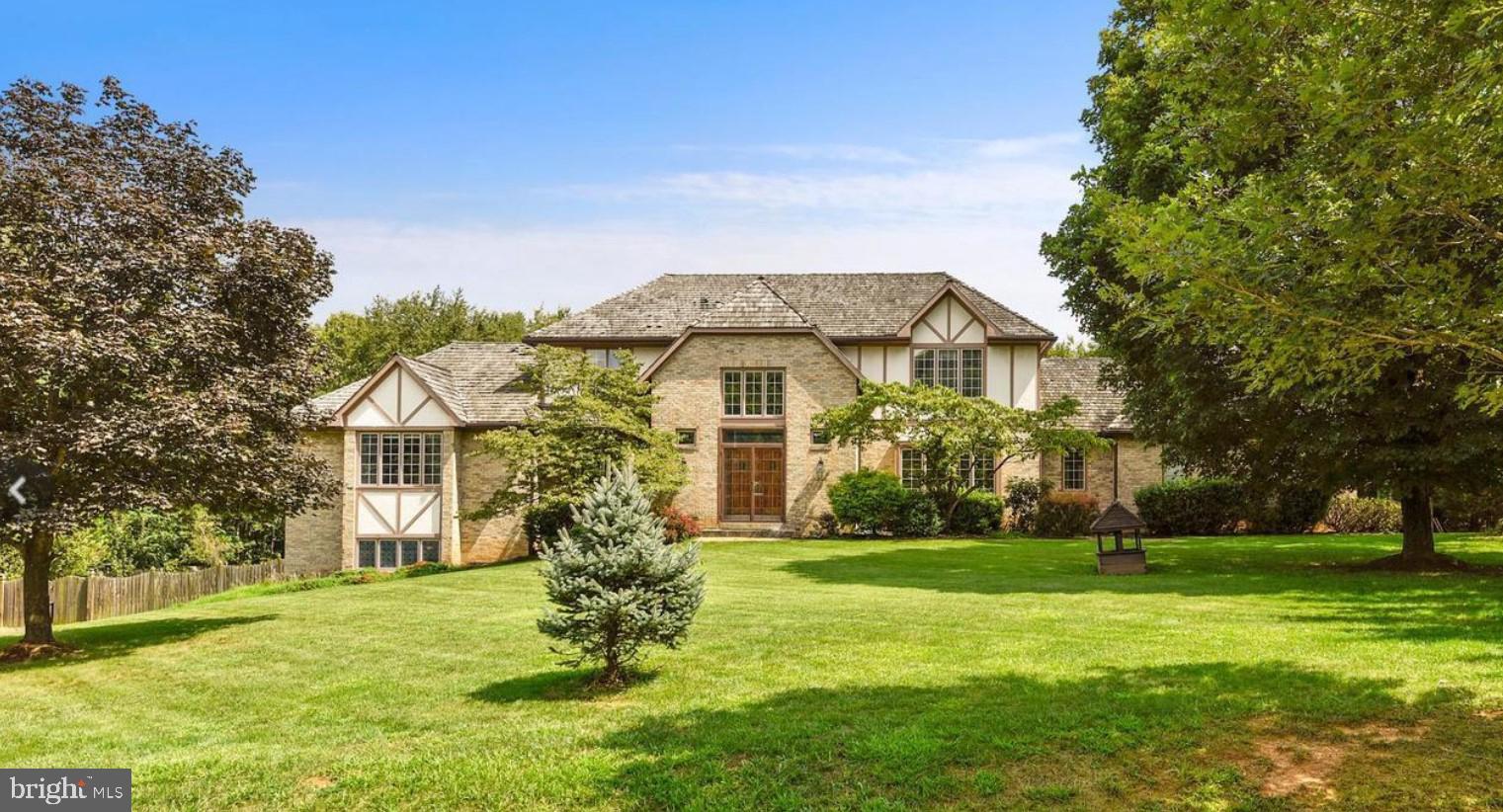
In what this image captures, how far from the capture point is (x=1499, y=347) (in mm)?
7242

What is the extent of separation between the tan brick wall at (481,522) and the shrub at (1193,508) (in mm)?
20269

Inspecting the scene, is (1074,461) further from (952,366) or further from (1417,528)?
(1417,528)

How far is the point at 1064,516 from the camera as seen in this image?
3025 centimetres

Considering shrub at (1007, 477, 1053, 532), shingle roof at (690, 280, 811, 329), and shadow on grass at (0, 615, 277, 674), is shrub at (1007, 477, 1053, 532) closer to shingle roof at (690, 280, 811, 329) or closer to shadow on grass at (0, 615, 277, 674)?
shingle roof at (690, 280, 811, 329)

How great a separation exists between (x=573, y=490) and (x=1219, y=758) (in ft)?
67.5

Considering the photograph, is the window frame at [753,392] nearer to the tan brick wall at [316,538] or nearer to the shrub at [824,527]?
the shrub at [824,527]

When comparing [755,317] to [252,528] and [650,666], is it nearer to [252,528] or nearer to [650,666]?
[252,528]

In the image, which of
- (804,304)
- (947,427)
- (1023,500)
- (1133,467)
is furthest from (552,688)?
(1133,467)

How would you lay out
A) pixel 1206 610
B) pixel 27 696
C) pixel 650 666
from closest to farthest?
pixel 650 666 → pixel 27 696 → pixel 1206 610

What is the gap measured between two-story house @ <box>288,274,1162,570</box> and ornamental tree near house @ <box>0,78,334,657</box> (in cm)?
1498

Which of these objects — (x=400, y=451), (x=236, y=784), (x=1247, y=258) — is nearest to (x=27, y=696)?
(x=236, y=784)

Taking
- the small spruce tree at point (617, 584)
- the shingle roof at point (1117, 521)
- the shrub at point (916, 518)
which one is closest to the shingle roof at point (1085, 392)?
the shrub at point (916, 518)

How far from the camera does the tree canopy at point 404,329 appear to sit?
172 feet

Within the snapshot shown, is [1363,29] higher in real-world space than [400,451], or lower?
higher
